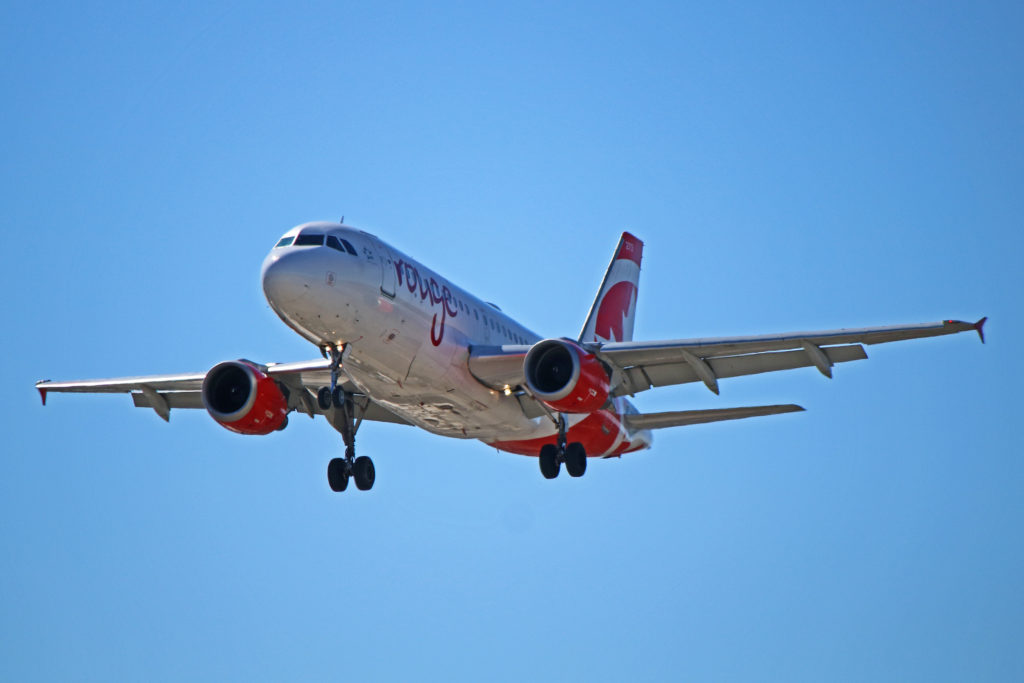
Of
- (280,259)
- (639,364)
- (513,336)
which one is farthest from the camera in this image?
(513,336)

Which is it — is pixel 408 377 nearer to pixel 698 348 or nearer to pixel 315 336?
pixel 315 336

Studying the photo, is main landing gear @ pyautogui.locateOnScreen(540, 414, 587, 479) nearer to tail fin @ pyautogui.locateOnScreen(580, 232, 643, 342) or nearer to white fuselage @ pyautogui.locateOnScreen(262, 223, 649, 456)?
white fuselage @ pyautogui.locateOnScreen(262, 223, 649, 456)

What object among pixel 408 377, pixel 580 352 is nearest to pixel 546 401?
pixel 580 352

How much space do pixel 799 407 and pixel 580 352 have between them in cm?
553

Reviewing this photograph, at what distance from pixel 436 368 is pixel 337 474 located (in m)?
5.82

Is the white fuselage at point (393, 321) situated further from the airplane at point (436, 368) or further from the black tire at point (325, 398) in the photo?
the black tire at point (325, 398)

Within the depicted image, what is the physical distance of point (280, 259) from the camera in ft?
88.9

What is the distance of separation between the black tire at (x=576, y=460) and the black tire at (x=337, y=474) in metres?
5.92

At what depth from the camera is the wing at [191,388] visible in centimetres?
3288

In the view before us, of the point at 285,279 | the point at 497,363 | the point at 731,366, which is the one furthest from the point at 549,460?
the point at 285,279

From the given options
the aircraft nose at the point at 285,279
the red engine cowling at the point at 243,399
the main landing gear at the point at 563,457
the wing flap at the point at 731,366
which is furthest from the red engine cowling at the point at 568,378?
the red engine cowling at the point at 243,399

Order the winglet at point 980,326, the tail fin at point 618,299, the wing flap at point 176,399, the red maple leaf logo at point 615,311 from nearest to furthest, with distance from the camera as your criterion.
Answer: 1. the winglet at point 980,326
2. the wing flap at point 176,399
3. the tail fin at point 618,299
4. the red maple leaf logo at point 615,311

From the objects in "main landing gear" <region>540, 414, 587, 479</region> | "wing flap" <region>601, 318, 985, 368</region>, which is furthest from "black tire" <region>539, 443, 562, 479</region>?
"wing flap" <region>601, 318, 985, 368</region>

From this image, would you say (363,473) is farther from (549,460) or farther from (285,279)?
(285,279)
